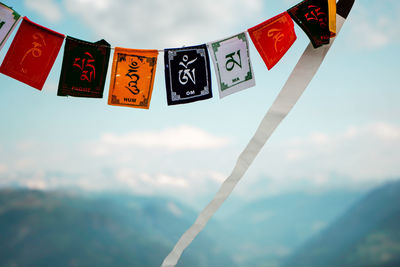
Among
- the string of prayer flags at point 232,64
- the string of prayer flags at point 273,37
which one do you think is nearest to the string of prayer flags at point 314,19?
the string of prayer flags at point 273,37

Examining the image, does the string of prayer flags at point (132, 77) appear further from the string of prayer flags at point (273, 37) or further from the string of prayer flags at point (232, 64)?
the string of prayer flags at point (273, 37)

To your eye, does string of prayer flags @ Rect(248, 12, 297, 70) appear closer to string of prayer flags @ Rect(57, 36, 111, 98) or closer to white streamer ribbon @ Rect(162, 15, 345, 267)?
white streamer ribbon @ Rect(162, 15, 345, 267)

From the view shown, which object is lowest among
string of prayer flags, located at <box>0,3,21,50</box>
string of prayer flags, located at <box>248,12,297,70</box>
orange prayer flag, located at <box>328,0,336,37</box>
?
string of prayer flags, located at <box>0,3,21,50</box>

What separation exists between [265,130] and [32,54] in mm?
2808

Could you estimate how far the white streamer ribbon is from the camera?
3.13 meters

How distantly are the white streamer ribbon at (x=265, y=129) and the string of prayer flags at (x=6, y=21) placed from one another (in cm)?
283

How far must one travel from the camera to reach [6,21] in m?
3.63

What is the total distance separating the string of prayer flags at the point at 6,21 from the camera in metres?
3.62

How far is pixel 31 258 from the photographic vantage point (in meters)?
83.2

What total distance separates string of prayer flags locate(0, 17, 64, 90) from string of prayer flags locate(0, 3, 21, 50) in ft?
0.35

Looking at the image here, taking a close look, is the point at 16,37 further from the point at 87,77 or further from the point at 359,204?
the point at 359,204

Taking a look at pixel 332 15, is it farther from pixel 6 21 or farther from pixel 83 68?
pixel 6 21

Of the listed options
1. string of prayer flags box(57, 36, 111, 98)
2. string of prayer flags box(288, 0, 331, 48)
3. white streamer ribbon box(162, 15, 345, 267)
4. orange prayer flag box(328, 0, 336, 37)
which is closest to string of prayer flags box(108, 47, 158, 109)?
string of prayer flags box(57, 36, 111, 98)

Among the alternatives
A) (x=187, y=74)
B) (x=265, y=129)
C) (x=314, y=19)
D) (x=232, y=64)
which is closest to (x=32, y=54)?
(x=187, y=74)
